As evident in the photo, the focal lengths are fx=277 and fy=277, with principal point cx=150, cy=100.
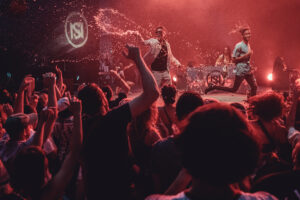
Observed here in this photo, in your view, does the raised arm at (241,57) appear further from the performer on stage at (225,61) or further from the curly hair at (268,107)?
the performer on stage at (225,61)

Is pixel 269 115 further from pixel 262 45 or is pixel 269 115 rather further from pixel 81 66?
pixel 81 66

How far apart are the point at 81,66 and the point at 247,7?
35.1ft

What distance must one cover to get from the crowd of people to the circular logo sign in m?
16.8

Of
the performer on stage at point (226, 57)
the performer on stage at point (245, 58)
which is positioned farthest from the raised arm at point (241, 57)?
the performer on stage at point (226, 57)

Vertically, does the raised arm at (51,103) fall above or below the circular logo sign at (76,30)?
below

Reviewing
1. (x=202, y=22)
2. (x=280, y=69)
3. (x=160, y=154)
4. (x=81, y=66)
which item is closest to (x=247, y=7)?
(x=202, y=22)

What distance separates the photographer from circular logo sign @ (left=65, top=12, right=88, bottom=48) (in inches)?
730

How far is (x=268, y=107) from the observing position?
226 cm

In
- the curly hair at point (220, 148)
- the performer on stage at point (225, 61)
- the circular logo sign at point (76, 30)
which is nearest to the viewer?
the curly hair at point (220, 148)

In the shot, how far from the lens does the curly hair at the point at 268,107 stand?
225cm

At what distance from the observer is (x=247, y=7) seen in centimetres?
1592

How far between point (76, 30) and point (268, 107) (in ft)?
58.5

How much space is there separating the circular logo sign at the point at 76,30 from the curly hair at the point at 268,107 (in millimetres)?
17582

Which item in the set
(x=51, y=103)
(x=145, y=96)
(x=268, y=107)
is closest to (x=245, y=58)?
(x=268, y=107)
